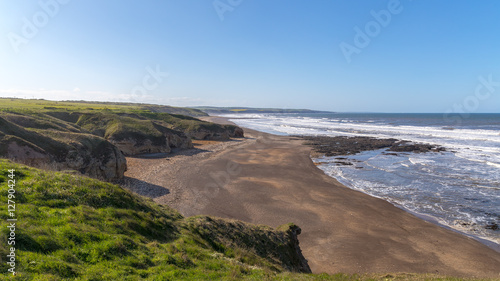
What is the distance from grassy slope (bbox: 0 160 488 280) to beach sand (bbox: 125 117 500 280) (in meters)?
4.15

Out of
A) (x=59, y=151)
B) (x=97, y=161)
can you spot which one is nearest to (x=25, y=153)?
(x=59, y=151)

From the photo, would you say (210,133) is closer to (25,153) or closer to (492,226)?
(25,153)

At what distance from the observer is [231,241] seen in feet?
33.3

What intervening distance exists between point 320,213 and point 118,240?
14.2 m

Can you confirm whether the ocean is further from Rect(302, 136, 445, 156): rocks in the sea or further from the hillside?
the hillside

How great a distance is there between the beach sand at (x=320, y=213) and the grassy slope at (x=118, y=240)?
13.6ft

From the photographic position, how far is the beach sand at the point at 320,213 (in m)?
12.6

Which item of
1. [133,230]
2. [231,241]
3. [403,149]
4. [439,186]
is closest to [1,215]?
[133,230]

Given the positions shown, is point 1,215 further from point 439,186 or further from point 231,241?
point 439,186

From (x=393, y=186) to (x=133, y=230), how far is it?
2320cm

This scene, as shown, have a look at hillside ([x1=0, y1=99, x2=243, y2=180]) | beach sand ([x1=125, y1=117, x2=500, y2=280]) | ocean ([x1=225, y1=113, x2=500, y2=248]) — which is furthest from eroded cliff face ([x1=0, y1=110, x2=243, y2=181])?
ocean ([x1=225, y1=113, x2=500, y2=248])

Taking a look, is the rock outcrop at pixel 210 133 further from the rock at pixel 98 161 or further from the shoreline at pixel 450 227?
the shoreline at pixel 450 227

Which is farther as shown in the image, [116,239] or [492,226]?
[492,226]

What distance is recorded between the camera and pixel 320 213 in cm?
1800
